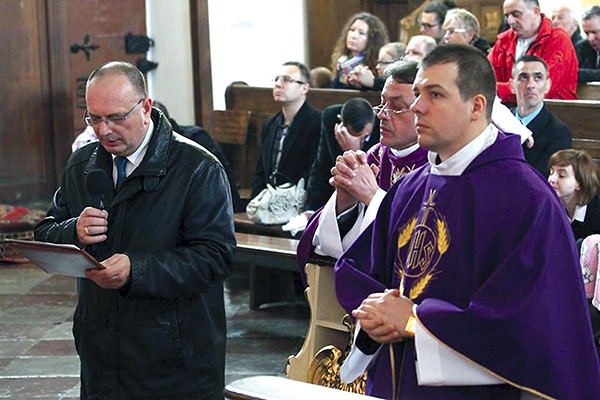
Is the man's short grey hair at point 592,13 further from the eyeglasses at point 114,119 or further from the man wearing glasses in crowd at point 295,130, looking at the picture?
the eyeglasses at point 114,119

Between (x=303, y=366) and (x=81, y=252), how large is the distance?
72.3 inches

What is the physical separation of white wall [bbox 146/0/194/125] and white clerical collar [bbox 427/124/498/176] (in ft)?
22.8

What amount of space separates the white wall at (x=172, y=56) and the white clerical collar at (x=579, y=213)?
488 centimetres

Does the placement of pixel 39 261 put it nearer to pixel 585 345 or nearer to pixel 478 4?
pixel 585 345

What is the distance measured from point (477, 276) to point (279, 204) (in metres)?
4.35

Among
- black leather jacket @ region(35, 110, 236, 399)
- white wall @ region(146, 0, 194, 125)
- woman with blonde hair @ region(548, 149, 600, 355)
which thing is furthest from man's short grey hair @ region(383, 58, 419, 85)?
white wall @ region(146, 0, 194, 125)

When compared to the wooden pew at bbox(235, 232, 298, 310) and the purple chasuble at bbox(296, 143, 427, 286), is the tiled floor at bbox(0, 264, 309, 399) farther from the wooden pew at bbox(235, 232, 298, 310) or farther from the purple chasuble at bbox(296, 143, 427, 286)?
the purple chasuble at bbox(296, 143, 427, 286)

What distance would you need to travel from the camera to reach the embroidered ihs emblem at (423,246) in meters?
3.16

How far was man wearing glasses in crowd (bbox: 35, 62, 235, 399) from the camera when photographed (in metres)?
3.70

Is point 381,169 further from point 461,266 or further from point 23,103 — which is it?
point 23,103

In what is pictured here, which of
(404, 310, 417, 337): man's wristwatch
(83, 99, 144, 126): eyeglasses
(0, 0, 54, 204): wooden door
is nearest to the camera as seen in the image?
(404, 310, 417, 337): man's wristwatch

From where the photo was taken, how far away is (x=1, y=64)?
9.79 metres

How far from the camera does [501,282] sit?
2996 millimetres

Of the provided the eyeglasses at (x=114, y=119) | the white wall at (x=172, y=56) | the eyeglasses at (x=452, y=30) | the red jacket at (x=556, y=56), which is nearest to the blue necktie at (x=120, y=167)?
the eyeglasses at (x=114, y=119)
